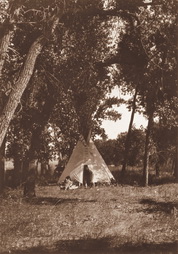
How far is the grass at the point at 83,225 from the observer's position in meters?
8.62

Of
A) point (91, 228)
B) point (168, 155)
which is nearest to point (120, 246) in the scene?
point (91, 228)

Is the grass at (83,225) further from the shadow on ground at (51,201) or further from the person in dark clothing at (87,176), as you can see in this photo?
the person in dark clothing at (87,176)

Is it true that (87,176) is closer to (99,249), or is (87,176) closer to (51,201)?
(51,201)

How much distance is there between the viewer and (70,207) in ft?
44.8

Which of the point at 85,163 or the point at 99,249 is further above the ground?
the point at 85,163

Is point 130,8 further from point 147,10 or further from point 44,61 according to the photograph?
point 44,61

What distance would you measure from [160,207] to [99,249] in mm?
5653

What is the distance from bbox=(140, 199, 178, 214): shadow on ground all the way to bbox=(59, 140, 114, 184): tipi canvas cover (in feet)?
26.0

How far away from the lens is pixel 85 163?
2316cm

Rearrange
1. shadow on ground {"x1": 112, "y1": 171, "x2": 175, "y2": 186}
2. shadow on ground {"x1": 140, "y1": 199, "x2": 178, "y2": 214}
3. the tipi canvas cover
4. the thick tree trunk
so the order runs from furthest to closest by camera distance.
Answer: shadow on ground {"x1": 112, "y1": 171, "x2": 175, "y2": 186} → the tipi canvas cover → shadow on ground {"x1": 140, "y1": 199, "x2": 178, "y2": 214} → the thick tree trunk

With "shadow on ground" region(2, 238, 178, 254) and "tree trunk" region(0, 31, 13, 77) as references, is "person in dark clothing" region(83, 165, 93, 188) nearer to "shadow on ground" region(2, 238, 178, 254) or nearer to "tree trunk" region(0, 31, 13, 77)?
"shadow on ground" region(2, 238, 178, 254)

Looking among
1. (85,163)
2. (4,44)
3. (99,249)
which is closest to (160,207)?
(99,249)

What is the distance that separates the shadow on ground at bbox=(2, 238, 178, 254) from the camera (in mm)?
7902

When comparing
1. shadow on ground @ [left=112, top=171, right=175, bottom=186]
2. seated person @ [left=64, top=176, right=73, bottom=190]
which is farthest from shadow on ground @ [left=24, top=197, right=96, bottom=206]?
shadow on ground @ [left=112, top=171, right=175, bottom=186]
